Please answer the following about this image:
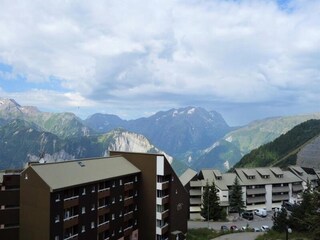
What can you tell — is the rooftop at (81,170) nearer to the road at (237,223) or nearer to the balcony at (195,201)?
the road at (237,223)

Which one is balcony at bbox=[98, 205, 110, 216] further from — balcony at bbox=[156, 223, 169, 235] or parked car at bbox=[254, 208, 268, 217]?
parked car at bbox=[254, 208, 268, 217]

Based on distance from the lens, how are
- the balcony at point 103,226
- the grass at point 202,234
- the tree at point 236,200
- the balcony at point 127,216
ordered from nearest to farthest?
1. the balcony at point 103,226
2. the balcony at point 127,216
3. the grass at point 202,234
4. the tree at point 236,200

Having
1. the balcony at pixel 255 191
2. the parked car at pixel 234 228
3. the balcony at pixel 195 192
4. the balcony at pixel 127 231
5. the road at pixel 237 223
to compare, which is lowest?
the road at pixel 237 223

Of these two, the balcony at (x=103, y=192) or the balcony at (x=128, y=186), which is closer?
the balcony at (x=103, y=192)

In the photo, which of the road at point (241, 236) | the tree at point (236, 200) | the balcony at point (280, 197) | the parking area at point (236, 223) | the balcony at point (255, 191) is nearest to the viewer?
the road at point (241, 236)

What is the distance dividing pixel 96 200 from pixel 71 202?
6578 mm

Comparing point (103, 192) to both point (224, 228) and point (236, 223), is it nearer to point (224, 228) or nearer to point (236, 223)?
point (224, 228)

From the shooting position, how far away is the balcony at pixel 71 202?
174ft

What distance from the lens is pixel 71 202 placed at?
53.9m

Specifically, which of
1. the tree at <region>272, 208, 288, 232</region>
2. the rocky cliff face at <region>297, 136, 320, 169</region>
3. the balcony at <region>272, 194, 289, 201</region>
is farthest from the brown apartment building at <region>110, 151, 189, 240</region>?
the rocky cliff face at <region>297, 136, 320, 169</region>

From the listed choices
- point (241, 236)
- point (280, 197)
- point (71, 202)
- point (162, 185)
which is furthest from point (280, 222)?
point (71, 202)

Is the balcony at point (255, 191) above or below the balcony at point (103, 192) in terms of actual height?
below

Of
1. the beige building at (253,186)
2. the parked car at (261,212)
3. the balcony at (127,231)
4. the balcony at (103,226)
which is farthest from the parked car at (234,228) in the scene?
the balcony at (103,226)

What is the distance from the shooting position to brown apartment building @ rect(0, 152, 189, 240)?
2039 inches
